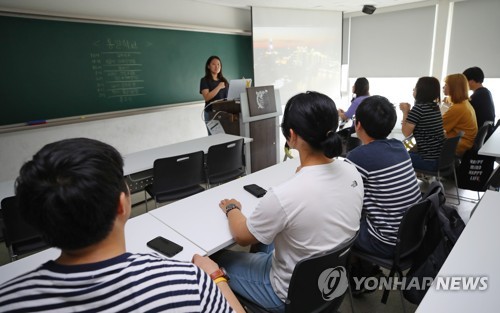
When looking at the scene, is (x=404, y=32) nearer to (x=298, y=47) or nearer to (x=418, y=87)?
(x=298, y=47)

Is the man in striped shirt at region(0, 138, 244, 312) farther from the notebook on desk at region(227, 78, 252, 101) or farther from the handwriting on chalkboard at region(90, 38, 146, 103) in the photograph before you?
the handwriting on chalkboard at region(90, 38, 146, 103)

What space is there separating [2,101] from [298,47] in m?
4.70

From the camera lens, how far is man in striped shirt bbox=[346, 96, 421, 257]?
1.57m

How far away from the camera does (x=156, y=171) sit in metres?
2.45

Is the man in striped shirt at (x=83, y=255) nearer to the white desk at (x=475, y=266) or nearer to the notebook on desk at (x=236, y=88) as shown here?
the white desk at (x=475, y=266)

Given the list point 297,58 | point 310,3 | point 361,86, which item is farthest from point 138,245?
point 297,58

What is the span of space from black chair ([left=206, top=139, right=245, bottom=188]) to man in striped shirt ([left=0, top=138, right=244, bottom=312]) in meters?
2.06

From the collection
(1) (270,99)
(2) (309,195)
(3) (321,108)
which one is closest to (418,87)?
(1) (270,99)

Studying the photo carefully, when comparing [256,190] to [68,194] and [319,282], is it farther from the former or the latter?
[68,194]

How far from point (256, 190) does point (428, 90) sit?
2109mm

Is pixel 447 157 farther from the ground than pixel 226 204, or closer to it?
closer to it

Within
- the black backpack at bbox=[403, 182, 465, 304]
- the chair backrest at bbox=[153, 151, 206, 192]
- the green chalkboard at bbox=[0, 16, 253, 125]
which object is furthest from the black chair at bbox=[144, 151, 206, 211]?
the green chalkboard at bbox=[0, 16, 253, 125]

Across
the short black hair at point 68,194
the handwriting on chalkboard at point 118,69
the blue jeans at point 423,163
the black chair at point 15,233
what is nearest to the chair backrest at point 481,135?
the blue jeans at point 423,163

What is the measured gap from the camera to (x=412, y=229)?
1.57 meters
